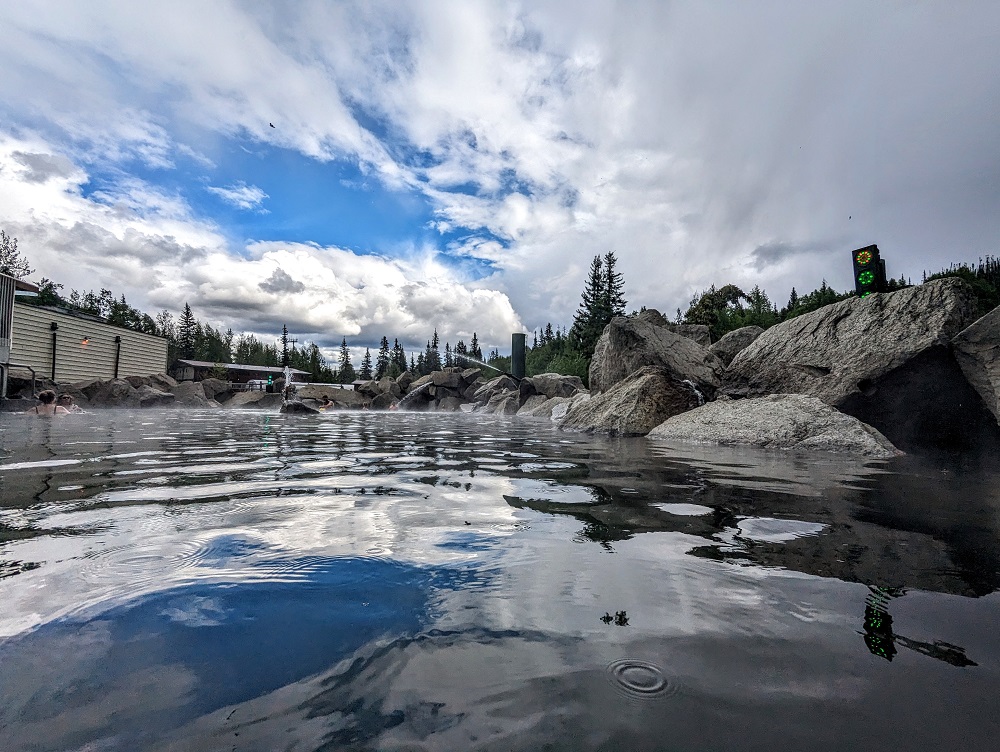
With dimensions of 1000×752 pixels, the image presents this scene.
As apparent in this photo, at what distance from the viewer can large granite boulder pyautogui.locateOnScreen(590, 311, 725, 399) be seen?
9258 millimetres

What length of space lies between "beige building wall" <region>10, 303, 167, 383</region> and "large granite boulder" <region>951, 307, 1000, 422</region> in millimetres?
27440

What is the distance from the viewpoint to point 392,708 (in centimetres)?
95

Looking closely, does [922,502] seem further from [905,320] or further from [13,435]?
[13,435]

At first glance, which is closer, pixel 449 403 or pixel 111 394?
pixel 111 394

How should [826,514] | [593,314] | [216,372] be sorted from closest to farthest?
[826,514] < [593,314] < [216,372]

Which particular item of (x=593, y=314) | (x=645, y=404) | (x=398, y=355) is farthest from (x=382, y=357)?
(x=645, y=404)

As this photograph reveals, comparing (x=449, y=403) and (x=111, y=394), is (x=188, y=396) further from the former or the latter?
(x=449, y=403)

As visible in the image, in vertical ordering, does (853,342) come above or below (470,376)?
below

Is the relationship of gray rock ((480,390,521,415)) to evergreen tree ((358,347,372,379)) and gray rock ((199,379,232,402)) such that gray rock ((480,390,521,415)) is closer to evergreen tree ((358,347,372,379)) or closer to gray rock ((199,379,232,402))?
gray rock ((199,379,232,402))

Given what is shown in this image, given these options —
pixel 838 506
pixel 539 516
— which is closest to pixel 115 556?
pixel 539 516

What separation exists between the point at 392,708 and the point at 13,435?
8.83m

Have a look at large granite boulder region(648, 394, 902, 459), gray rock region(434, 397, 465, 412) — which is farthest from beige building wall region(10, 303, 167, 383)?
large granite boulder region(648, 394, 902, 459)

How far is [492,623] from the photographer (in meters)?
1.32

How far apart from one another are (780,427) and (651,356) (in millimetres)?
A: 3727
